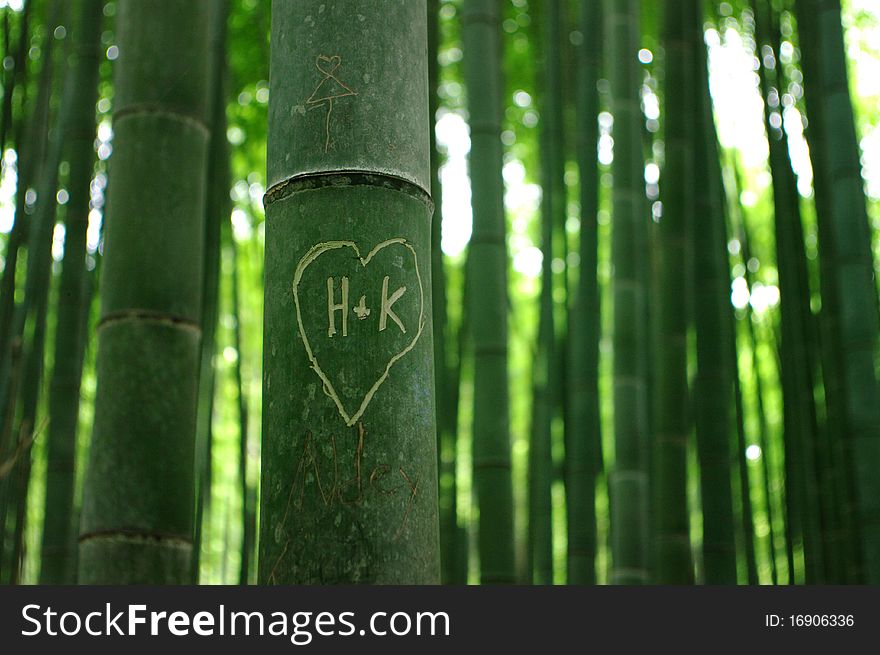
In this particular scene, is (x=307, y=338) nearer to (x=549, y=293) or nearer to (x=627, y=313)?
(x=627, y=313)

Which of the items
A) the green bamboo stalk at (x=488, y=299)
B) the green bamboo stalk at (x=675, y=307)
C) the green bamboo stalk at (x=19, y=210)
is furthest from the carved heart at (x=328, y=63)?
the green bamboo stalk at (x=675, y=307)

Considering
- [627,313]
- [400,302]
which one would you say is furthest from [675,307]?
[400,302]

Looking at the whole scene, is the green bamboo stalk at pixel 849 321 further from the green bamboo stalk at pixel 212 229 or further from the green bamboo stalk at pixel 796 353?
the green bamboo stalk at pixel 212 229

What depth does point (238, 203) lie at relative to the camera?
6.18 meters

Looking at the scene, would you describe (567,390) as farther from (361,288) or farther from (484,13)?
(361,288)

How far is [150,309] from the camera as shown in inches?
59.6

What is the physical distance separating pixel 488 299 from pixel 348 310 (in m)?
1.50

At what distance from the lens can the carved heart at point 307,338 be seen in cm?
88

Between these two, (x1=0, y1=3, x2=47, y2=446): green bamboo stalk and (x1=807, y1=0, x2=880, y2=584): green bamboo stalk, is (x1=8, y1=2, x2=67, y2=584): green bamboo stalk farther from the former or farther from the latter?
(x1=807, y1=0, x2=880, y2=584): green bamboo stalk

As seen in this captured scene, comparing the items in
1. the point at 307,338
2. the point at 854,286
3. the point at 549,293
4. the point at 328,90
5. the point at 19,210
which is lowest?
A: the point at 307,338

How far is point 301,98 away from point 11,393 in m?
0.59

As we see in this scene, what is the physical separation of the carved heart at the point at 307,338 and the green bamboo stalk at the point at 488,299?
55.9 inches

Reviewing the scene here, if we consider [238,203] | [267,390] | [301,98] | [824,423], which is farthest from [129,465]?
[238,203]

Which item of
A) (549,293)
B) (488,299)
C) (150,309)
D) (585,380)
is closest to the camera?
(150,309)
